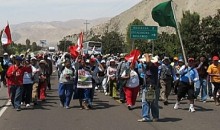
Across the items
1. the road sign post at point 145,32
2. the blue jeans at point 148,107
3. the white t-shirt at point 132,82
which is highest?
the road sign post at point 145,32

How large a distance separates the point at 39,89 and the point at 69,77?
232cm

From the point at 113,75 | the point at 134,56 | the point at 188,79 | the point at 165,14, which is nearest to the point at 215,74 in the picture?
the point at 188,79

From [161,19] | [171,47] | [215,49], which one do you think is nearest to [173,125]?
[161,19]

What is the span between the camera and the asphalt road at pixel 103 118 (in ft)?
37.9

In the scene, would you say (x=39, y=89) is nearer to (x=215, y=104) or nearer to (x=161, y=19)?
(x=161, y=19)

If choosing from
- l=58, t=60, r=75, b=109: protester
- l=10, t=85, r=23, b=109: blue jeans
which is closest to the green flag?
l=58, t=60, r=75, b=109: protester

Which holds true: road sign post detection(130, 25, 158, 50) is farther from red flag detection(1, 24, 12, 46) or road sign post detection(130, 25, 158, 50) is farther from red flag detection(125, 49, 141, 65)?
red flag detection(125, 49, 141, 65)

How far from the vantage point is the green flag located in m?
16.8

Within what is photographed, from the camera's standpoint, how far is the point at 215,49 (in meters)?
30.2

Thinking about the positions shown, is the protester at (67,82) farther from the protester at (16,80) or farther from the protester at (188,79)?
the protester at (188,79)

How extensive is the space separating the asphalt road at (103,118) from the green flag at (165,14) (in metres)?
2.76

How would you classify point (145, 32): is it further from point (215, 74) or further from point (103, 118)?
point (103, 118)

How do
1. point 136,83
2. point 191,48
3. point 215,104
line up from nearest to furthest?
point 136,83
point 215,104
point 191,48

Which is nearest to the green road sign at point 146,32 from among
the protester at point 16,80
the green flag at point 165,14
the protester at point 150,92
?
the green flag at point 165,14
